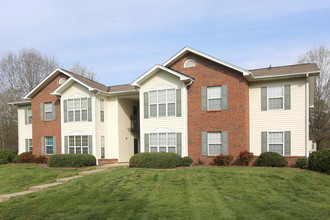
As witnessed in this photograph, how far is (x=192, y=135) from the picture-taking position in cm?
1756

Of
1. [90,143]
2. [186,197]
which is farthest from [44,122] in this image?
[186,197]

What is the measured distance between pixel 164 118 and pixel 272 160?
294 inches

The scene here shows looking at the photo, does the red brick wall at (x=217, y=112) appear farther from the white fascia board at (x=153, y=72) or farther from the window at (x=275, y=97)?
the window at (x=275, y=97)

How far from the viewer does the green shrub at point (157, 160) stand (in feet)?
52.0

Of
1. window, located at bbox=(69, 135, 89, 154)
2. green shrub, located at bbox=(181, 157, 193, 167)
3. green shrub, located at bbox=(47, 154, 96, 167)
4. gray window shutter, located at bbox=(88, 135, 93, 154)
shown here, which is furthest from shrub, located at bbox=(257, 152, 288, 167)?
window, located at bbox=(69, 135, 89, 154)

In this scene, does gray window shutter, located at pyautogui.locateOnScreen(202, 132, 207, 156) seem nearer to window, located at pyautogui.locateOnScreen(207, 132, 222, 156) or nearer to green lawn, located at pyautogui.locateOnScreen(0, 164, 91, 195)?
window, located at pyautogui.locateOnScreen(207, 132, 222, 156)

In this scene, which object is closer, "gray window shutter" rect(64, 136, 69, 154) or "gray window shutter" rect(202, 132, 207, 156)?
"gray window shutter" rect(202, 132, 207, 156)

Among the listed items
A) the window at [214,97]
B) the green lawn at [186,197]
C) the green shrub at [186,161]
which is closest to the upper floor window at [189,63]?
the window at [214,97]

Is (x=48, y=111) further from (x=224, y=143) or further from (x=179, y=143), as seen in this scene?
(x=224, y=143)

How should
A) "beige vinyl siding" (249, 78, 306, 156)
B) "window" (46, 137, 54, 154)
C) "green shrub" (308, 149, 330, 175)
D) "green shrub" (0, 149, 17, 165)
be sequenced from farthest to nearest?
"green shrub" (0, 149, 17, 165), "window" (46, 137, 54, 154), "beige vinyl siding" (249, 78, 306, 156), "green shrub" (308, 149, 330, 175)

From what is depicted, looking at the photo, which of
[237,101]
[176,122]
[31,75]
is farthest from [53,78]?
[31,75]

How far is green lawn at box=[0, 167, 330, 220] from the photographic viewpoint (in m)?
7.84

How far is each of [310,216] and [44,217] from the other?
791 cm

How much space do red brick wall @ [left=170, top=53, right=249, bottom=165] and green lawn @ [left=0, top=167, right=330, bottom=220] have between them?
3383 millimetres
